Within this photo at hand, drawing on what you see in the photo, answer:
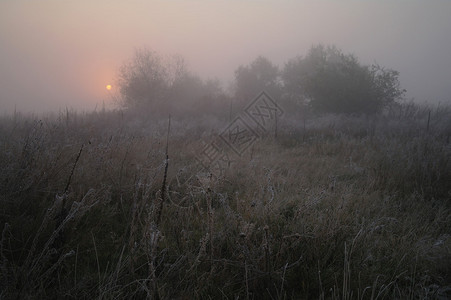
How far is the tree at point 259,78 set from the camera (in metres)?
18.7

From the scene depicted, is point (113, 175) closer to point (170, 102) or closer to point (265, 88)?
point (170, 102)

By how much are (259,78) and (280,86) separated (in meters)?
1.86

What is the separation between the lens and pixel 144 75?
1625cm

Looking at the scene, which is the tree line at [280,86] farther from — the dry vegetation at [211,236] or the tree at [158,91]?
the dry vegetation at [211,236]

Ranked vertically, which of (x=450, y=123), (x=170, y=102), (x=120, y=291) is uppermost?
(x=170, y=102)

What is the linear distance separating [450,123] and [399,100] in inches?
284

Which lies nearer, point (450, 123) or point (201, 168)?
point (201, 168)

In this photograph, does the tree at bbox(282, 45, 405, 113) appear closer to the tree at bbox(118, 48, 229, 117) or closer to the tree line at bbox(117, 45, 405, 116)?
the tree line at bbox(117, 45, 405, 116)

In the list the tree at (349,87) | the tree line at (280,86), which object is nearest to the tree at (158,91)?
the tree line at (280,86)

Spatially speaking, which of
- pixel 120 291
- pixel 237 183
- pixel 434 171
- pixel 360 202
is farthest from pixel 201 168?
pixel 434 171

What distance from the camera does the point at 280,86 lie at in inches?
741

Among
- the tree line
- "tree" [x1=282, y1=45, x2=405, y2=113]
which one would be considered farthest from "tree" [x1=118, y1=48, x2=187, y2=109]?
"tree" [x1=282, y1=45, x2=405, y2=113]

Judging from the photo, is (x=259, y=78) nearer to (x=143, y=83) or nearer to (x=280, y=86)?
(x=280, y=86)

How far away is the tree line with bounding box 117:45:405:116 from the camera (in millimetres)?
13531
